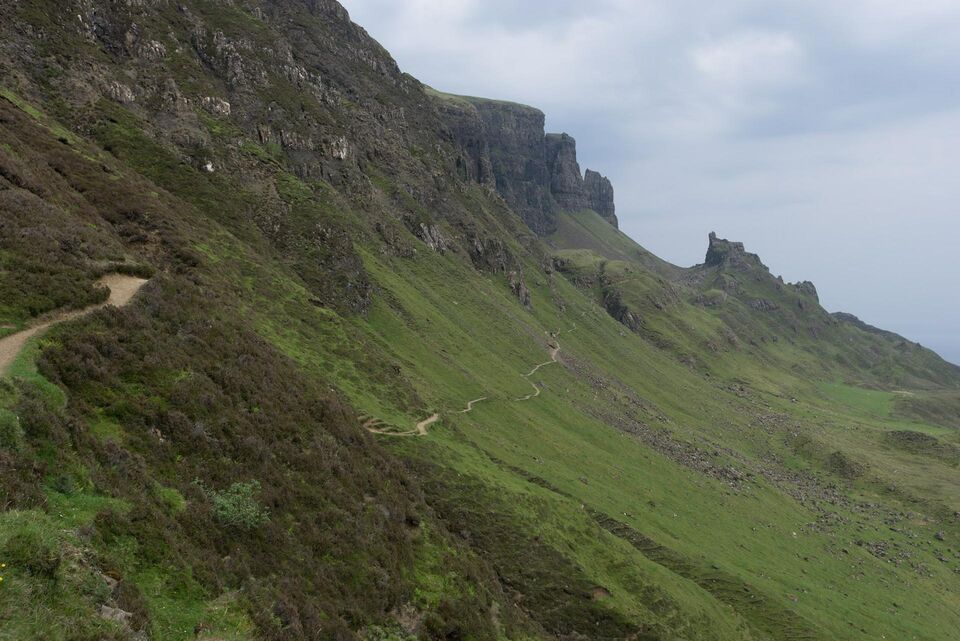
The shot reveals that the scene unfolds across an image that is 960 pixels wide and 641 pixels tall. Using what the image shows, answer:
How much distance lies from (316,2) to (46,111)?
138400 millimetres

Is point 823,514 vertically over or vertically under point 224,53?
under

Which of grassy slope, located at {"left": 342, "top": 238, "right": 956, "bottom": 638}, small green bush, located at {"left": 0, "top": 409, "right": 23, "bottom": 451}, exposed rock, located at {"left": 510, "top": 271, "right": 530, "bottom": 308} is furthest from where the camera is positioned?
exposed rock, located at {"left": 510, "top": 271, "right": 530, "bottom": 308}

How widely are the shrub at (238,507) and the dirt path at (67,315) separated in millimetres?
10414

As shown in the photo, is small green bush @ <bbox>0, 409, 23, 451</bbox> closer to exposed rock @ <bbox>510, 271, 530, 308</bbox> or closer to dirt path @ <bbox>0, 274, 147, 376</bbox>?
dirt path @ <bbox>0, 274, 147, 376</bbox>

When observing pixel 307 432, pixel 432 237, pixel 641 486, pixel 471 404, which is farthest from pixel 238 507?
pixel 432 237

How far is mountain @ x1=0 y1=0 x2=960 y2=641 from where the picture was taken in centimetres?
2230

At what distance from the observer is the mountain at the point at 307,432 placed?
73.2 feet

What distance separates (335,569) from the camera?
29.6 meters

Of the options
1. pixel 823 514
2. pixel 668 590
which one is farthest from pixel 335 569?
pixel 823 514

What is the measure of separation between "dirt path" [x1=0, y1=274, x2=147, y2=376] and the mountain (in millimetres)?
228

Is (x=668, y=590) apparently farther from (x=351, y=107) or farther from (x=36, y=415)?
(x=351, y=107)

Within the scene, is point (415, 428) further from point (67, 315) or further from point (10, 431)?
point (10, 431)

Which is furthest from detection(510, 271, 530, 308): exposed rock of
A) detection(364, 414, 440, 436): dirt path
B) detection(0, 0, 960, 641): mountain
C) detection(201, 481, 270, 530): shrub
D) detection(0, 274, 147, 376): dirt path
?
detection(201, 481, 270, 530): shrub

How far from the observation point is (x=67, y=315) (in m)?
31.1
